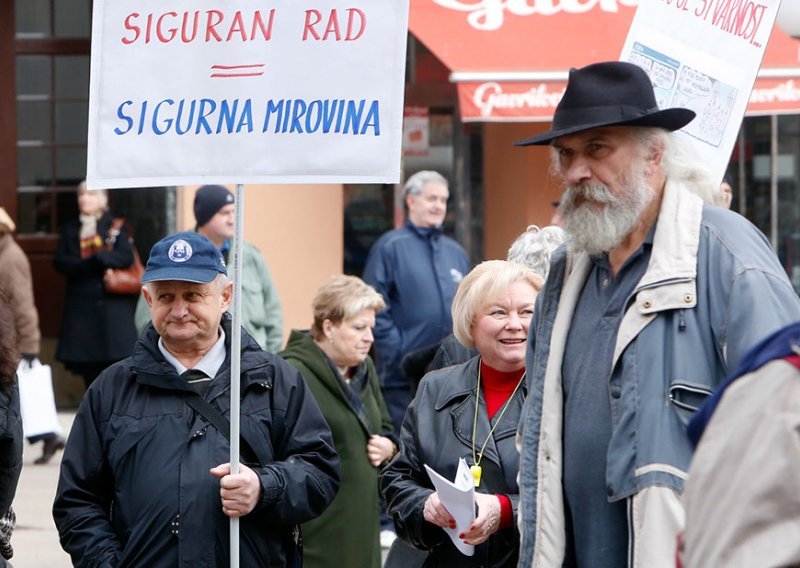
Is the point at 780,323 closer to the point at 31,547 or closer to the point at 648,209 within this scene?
the point at 648,209

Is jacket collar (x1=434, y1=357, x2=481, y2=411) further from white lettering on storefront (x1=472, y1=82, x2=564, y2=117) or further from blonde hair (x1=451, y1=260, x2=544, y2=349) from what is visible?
white lettering on storefront (x1=472, y1=82, x2=564, y2=117)

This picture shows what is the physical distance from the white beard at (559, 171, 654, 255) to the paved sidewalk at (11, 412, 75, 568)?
16.5ft

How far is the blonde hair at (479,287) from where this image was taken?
4.64m

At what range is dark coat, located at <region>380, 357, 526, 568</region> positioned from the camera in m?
4.33

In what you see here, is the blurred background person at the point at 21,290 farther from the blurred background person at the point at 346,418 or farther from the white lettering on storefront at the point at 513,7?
the blurred background person at the point at 346,418

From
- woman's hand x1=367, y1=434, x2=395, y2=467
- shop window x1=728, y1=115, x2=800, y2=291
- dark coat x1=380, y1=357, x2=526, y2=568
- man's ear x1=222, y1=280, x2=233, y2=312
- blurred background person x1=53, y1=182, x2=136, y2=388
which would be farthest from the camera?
shop window x1=728, y1=115, x2=800, y2=291

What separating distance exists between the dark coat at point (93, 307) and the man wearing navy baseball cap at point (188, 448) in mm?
6231

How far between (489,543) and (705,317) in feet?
4.24

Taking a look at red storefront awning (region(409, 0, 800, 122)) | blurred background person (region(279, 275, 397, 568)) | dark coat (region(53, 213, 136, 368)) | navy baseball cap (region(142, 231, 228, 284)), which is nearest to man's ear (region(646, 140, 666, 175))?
navy baseball cap (region(142, 231, 228, 284))

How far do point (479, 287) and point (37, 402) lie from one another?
535cm

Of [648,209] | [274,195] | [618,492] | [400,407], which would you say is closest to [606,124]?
[648,209]

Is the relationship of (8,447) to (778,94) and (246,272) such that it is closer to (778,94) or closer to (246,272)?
(246,272)

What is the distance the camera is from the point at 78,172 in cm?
1166

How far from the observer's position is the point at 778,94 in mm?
9945
